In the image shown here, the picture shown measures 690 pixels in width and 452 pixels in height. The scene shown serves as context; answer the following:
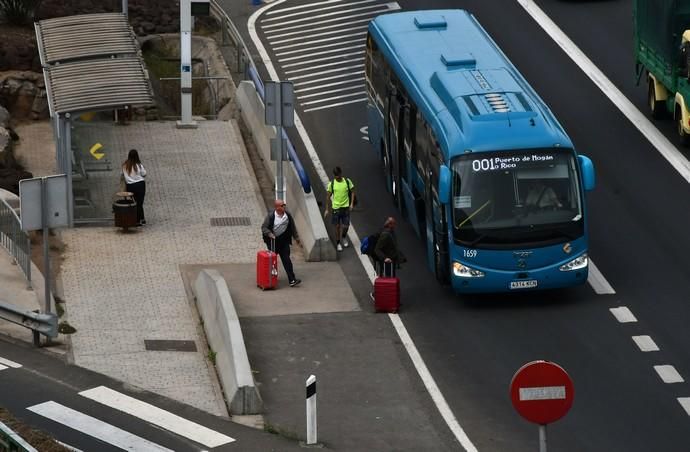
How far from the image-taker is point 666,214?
31.6 metres

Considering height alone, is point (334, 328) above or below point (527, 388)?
below

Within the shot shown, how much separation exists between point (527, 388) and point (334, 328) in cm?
1034

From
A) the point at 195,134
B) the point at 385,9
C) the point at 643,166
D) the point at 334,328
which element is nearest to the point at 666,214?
the point at 643,166

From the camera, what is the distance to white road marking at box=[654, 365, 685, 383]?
974 inches

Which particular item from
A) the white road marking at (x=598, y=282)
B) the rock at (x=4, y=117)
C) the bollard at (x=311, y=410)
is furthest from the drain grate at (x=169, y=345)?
the rock at (x=4, y=117)

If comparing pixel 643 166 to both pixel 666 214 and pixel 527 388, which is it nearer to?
pixel 666 214

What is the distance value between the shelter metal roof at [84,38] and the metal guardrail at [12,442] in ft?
49.5

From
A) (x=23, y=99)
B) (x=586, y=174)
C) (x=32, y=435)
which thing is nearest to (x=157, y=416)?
(x=32, y=435)

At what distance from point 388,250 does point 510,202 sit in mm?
2123

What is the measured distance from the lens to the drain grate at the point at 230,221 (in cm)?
3194

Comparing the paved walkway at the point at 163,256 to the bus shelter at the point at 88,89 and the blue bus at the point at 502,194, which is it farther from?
the blue bus at the point at 502,194

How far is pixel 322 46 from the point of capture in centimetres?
4291

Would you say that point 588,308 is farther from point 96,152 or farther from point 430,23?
point 96,152

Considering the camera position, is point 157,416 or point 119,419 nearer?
point 119,419
